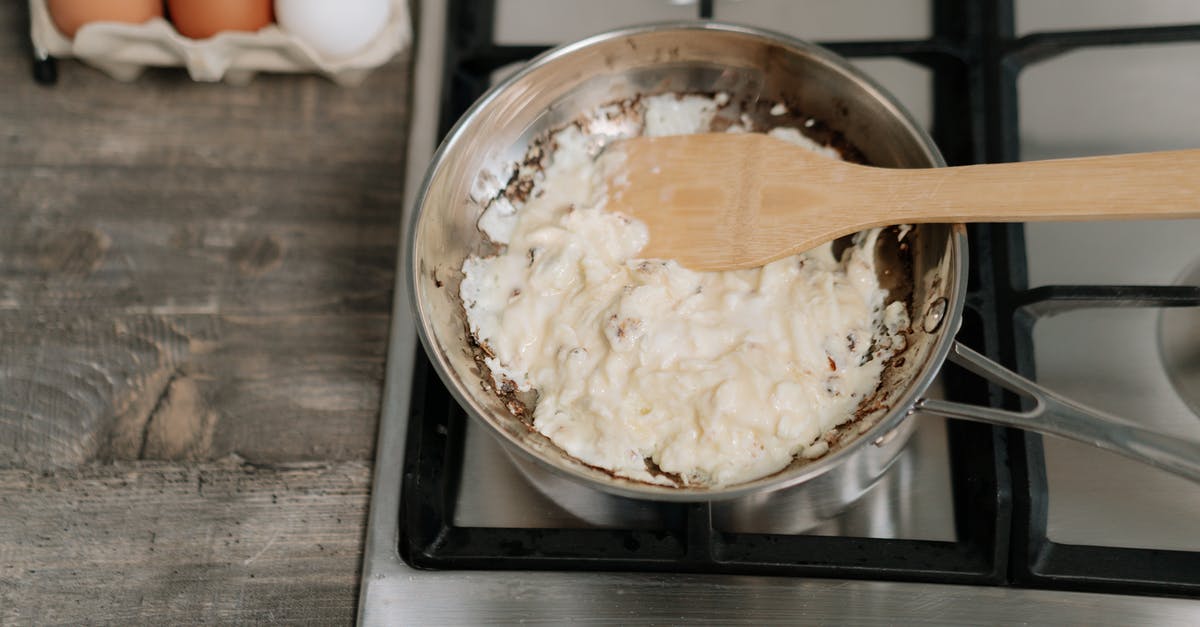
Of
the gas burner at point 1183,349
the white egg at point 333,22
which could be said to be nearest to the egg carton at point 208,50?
the white egg at point 333,22

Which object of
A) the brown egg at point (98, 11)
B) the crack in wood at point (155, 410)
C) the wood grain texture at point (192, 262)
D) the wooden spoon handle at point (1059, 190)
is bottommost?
the crack in wood at point (155, 410)

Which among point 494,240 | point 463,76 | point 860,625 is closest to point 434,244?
point 494,240

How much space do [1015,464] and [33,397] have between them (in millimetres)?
860

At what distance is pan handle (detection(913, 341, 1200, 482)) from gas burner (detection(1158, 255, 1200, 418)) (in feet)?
0.55

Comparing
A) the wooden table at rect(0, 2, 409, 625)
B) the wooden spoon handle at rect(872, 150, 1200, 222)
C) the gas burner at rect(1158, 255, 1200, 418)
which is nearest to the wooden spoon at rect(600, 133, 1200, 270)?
the wooden spoon handle at rect(872, 150, 1200, 222)

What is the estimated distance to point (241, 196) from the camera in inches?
36.1

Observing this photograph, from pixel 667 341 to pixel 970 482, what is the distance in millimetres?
266

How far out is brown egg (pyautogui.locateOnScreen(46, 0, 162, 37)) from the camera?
881 millimetres

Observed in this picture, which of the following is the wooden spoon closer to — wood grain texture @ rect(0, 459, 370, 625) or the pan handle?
the pan handle

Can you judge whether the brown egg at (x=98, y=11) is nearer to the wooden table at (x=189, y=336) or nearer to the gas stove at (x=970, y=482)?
the wooden table at (x=189, y=336)

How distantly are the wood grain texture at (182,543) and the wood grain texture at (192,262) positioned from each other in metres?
0.02

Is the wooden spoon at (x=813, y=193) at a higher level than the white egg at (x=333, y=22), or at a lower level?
lower

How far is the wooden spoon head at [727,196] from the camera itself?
757 millimetres

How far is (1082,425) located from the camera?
0.62 m
